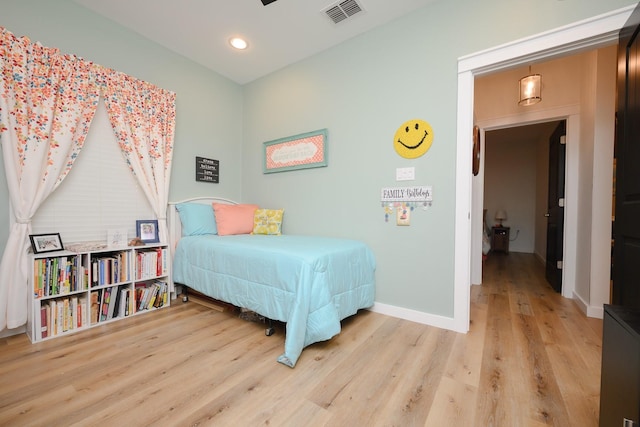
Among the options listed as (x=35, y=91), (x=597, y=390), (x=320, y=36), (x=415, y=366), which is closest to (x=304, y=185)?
(x=320, y=36)

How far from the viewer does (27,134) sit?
1.84 meters

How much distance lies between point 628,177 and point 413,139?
128 centimetres

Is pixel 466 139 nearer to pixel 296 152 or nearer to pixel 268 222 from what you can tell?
pixel 296 152

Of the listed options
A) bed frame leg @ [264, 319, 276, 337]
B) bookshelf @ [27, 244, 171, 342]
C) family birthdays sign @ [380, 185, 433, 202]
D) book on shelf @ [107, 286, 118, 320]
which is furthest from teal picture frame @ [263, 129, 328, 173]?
book on shelf @ [107, 286, 118, 320]

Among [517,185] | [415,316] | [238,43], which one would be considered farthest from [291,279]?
[517,185]

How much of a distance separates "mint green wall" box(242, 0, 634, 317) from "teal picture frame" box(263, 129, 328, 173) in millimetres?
79

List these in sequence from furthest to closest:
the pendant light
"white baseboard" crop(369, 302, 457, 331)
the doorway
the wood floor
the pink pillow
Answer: the doorway
the pink pillow
the pendant light
"white baseboard" crop(369, 302, 457, 331)
the wood floor

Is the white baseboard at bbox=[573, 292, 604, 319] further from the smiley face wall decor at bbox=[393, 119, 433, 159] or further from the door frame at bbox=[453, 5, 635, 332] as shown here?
the smiley face wall decor at bbox=[393, 119, 433, 159]

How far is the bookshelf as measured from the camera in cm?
181

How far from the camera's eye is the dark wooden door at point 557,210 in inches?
115

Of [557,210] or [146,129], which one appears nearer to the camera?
[146,129]

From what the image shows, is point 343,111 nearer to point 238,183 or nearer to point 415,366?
point 238,183

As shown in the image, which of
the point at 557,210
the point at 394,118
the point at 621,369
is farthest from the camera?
the point at 557,210

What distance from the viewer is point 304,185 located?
287 centimetres
